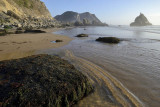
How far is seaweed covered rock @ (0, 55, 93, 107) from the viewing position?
2135mm

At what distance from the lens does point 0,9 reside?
33.9 m

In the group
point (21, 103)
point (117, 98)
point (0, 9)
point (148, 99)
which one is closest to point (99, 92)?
point (117, 98)

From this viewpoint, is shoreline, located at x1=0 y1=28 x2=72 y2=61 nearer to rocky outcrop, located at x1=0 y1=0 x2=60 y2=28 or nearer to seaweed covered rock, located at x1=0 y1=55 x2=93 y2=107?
seaweed covered rock, located at x1=0 y1=55 x2=93 y2=107

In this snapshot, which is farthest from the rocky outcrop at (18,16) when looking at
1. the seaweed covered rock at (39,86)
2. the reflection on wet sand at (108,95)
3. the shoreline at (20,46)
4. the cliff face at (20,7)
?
the reflection on wet sand at (108,95)

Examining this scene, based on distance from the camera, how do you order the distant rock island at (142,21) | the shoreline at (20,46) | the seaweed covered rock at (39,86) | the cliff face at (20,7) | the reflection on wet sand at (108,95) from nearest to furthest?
the seaweed covered rock at (39,86)
the reflection on wet sand at (108,95)
the shoreline at (20,46)
the cliff face at (20,7)
the distant rock island at (142,21)

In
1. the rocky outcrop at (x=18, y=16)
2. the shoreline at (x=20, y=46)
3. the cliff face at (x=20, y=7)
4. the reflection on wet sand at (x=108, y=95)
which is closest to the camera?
the reflection on wet sand at (x=108, y=95)

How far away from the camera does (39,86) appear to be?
96.7 inches

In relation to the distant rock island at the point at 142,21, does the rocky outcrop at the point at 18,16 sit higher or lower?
lower

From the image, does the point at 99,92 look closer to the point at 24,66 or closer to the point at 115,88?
the point at 115,88

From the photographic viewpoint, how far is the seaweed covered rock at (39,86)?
84.0 inches

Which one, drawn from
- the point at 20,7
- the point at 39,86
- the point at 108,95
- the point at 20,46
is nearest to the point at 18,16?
the point at 20,7

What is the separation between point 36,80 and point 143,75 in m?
4.52

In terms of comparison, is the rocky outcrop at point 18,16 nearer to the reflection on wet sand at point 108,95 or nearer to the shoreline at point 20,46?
the shoreline at point 20,46

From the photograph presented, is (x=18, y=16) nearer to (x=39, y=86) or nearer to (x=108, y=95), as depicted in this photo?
(x=39, y=86)
